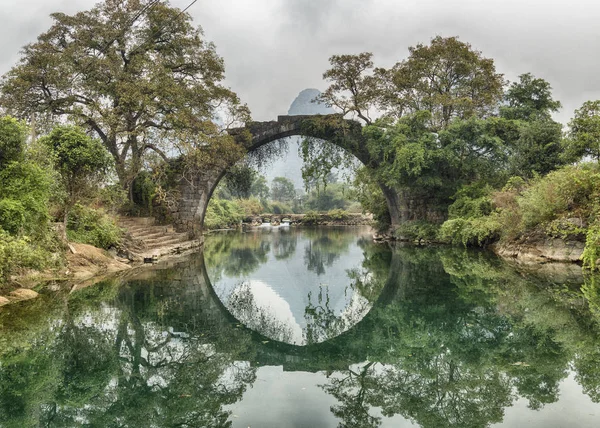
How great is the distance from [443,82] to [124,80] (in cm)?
1252

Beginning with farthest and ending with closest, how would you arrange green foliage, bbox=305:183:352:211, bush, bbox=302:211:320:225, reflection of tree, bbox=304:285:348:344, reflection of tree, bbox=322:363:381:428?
green foliage, bbox=305:183:352:211, bush, bbox=302:211:320:225, reflection of tree, bbox=304:285:348:344, reflection of tree, bbox=322:363:381:428

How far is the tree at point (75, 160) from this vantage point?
9977 mm

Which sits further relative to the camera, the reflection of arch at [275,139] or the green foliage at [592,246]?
the reflection of arch at [275,139]

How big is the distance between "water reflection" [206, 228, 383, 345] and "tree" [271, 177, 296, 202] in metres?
59.9

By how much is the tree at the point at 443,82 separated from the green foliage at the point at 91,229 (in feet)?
41.2

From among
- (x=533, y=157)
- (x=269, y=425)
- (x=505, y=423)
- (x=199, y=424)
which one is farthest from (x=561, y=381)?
(x=533, y=157)

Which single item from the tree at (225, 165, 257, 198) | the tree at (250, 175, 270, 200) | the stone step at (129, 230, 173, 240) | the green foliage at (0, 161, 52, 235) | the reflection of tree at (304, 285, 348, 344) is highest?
the tree at (250, 175, 270, 200)

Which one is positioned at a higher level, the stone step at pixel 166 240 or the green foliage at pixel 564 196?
the green foliage at pixel 564 196

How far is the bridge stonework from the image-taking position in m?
19.3

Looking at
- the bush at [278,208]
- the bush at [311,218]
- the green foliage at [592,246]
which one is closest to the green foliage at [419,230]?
the green foliage at [592,246]

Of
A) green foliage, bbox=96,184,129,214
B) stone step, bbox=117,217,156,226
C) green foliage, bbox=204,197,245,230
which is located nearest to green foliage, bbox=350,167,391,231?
stone step, bbox=117,217,156,226

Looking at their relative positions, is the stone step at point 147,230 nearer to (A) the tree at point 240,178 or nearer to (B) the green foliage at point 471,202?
(A) the tree at point 240,178

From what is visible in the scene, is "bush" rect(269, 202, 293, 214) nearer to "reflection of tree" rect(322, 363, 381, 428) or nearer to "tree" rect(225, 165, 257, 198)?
"tree" rect(225, 165, 257, 198)

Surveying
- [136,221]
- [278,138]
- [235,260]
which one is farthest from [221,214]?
[235,260]
